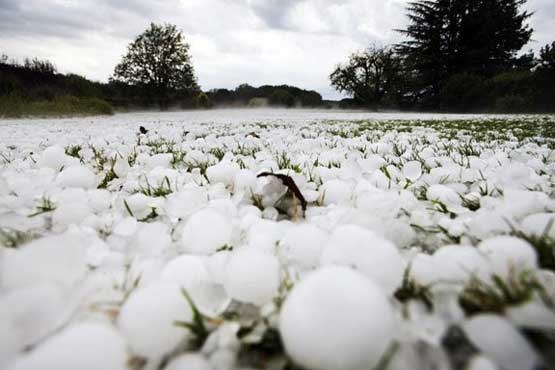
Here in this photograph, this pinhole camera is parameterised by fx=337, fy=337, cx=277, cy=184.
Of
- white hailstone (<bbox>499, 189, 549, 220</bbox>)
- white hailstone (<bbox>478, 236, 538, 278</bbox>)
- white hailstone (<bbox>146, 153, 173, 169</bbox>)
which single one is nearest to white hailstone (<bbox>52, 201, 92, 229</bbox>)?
white hailstone (<bbox>146, 153, 173, 169</bbox>)

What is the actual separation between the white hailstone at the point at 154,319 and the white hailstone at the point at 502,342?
41cm

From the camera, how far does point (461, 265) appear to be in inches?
22.4

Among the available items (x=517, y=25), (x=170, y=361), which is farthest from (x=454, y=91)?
(x=170, y=361)

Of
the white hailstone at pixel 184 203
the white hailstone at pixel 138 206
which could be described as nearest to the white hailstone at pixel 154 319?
the white hailstone at pixel 184 203

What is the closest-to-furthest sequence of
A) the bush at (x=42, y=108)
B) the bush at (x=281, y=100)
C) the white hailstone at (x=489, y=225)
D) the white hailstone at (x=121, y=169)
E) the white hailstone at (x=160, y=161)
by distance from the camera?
→ the white hailstone at (x=489, y=225) < the white hailstone at (x=121, y=169) < the white hailstone at (x=160, y=161) < the bush at (x=42, y=108) < the bush at (x=281, y=100)

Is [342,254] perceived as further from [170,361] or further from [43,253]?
[43,253]

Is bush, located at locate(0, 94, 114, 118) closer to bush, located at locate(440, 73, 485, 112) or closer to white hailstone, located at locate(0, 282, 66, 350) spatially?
white hailstone, located at locate(0, 282, 66, 350)

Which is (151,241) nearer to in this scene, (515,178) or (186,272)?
(186,272)

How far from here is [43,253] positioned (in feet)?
1.74

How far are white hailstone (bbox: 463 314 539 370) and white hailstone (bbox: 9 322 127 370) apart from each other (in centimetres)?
46

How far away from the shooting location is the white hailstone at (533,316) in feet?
1.45

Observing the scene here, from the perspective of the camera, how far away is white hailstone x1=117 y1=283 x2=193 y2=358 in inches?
17.8

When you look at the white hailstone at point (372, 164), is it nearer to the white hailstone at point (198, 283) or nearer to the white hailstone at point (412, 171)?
the white hailstone at point (412, 171)

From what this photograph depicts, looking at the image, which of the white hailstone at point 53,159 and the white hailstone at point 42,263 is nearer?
the white hailstone at point 42,263
